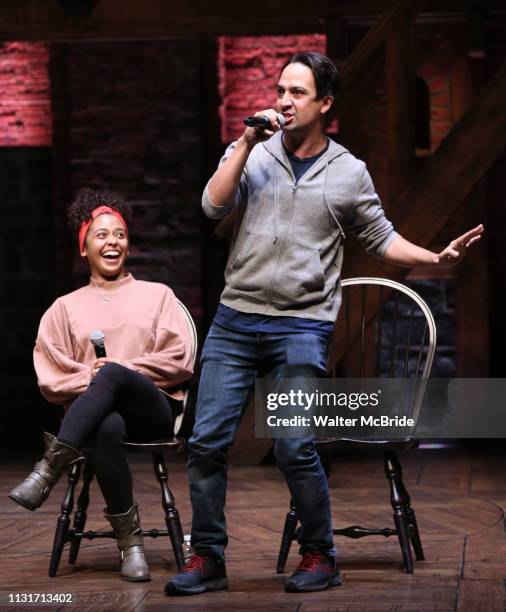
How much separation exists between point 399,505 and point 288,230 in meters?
0.91

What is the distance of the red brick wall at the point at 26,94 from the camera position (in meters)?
7.54

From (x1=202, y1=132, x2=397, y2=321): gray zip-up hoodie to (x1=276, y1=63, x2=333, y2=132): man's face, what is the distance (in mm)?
120

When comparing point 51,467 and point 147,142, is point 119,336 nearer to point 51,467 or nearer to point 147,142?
point 51,467

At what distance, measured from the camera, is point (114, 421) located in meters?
3.59

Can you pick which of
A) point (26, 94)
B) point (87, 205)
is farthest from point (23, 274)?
point (87, 205)

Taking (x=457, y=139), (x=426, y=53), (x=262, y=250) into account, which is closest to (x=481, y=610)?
(x=262, y=250)

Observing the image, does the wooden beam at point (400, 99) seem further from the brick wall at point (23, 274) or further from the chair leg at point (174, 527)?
the brick wall at point (23, 274)

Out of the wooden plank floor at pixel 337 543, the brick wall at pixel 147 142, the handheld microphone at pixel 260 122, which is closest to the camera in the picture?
the handheld microphone at pixel 260 122

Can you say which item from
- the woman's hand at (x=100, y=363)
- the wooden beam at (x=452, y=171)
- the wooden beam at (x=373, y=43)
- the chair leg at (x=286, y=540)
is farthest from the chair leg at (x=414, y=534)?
the wooden beam at (x=373, y=43)

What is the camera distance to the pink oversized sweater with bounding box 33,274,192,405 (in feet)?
12.3

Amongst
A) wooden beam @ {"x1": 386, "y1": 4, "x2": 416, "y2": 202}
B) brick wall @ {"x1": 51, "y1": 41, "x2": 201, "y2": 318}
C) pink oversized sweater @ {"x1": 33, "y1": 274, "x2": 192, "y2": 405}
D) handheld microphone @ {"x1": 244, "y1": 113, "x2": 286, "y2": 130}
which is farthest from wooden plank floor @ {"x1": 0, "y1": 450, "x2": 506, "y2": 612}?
brick wall @ {"x1": 51, "y1": 41, "x2": 201, "y2": 318}

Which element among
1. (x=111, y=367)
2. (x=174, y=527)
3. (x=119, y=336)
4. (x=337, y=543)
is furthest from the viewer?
(x=337, y=543)

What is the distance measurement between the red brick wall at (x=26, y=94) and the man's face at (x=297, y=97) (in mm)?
4352

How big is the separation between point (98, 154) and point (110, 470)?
12.8ft
